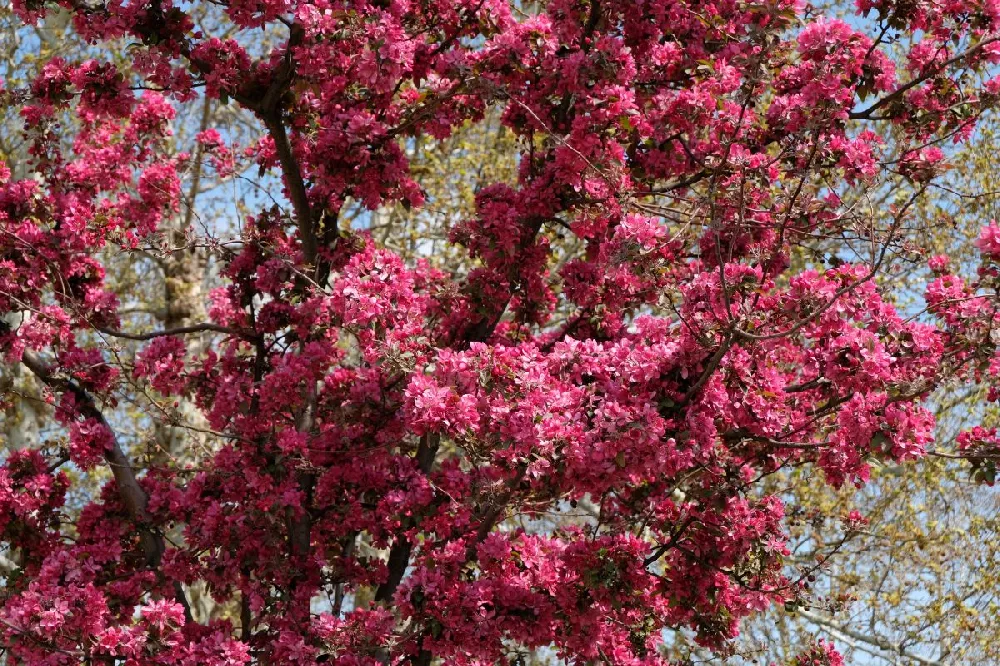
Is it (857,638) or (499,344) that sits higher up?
(857,638)

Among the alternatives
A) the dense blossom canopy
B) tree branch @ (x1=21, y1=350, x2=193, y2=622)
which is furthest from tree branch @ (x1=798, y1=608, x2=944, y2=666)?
tree branch @ (x1=21, y1=350, x2=193, y2=622)

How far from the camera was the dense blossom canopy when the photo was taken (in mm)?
5496

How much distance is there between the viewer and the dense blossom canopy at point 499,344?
18.0 ft

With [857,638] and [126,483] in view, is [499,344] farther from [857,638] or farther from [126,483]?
[857,638]

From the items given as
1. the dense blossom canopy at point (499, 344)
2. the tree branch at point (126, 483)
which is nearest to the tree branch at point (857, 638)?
the dense blossom canopy at point (499, 344)

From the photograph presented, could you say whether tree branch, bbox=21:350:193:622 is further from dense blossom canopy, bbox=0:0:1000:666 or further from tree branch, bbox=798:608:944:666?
tree branch, bbox=798:608:944:666

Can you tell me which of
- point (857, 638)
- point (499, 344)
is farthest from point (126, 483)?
point (857, 638)

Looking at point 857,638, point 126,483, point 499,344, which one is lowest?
point 499,344

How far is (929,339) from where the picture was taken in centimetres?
552

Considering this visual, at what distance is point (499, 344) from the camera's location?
586cm

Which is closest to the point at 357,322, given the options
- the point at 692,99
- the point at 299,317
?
the point at 299,317

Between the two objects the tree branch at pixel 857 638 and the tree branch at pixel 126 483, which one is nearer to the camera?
the tree branch at pixel 126 483

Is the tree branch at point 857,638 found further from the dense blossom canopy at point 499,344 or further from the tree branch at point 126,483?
the tree branch at point 126,483

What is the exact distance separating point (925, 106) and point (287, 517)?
4.94 metres
